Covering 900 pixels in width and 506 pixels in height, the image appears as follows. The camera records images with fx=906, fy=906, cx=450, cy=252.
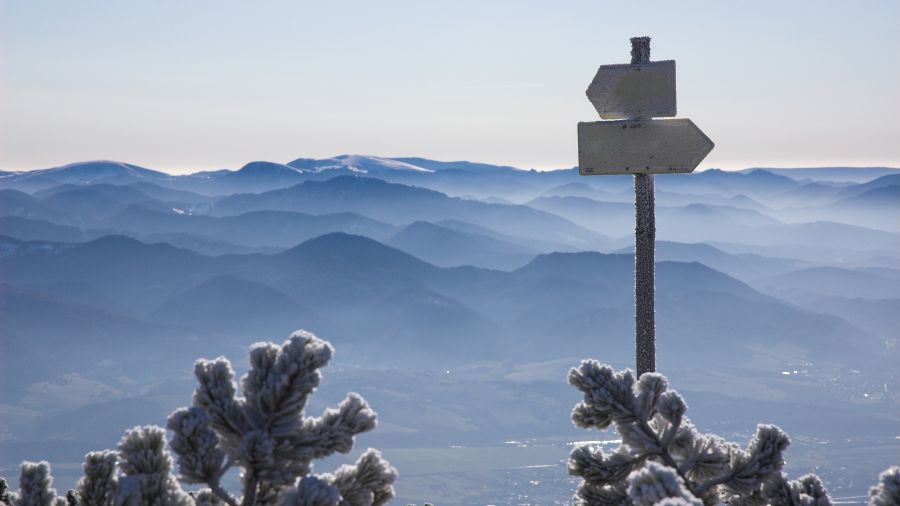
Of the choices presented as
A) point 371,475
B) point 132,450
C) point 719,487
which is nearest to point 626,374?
point 719,487

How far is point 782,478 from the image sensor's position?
4551 mm

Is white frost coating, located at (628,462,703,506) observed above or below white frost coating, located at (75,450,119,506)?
above

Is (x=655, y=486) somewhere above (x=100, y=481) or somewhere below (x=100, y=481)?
above

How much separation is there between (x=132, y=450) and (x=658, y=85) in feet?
20.8

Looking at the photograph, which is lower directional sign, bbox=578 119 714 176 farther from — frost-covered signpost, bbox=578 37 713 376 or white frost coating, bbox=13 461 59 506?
white frost coating, bbox=13 461 59 506

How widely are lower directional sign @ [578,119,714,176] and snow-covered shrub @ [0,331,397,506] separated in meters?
5.41

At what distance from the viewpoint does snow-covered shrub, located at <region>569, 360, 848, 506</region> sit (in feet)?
15.1

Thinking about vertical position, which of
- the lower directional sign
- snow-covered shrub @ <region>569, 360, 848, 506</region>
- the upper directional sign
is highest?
the upper directional sign

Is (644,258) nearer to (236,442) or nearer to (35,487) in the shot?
(236,442)

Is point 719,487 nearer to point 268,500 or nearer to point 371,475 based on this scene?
point 371,475

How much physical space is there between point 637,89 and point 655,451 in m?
4.74

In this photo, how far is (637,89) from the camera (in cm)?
856

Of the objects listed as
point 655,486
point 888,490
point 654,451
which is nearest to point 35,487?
point 655,486

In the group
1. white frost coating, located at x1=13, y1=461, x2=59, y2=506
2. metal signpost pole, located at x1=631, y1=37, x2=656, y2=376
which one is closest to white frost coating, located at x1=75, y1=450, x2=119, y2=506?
white frost coating, located at x1=13, y1=461, x2=59, y2=506
